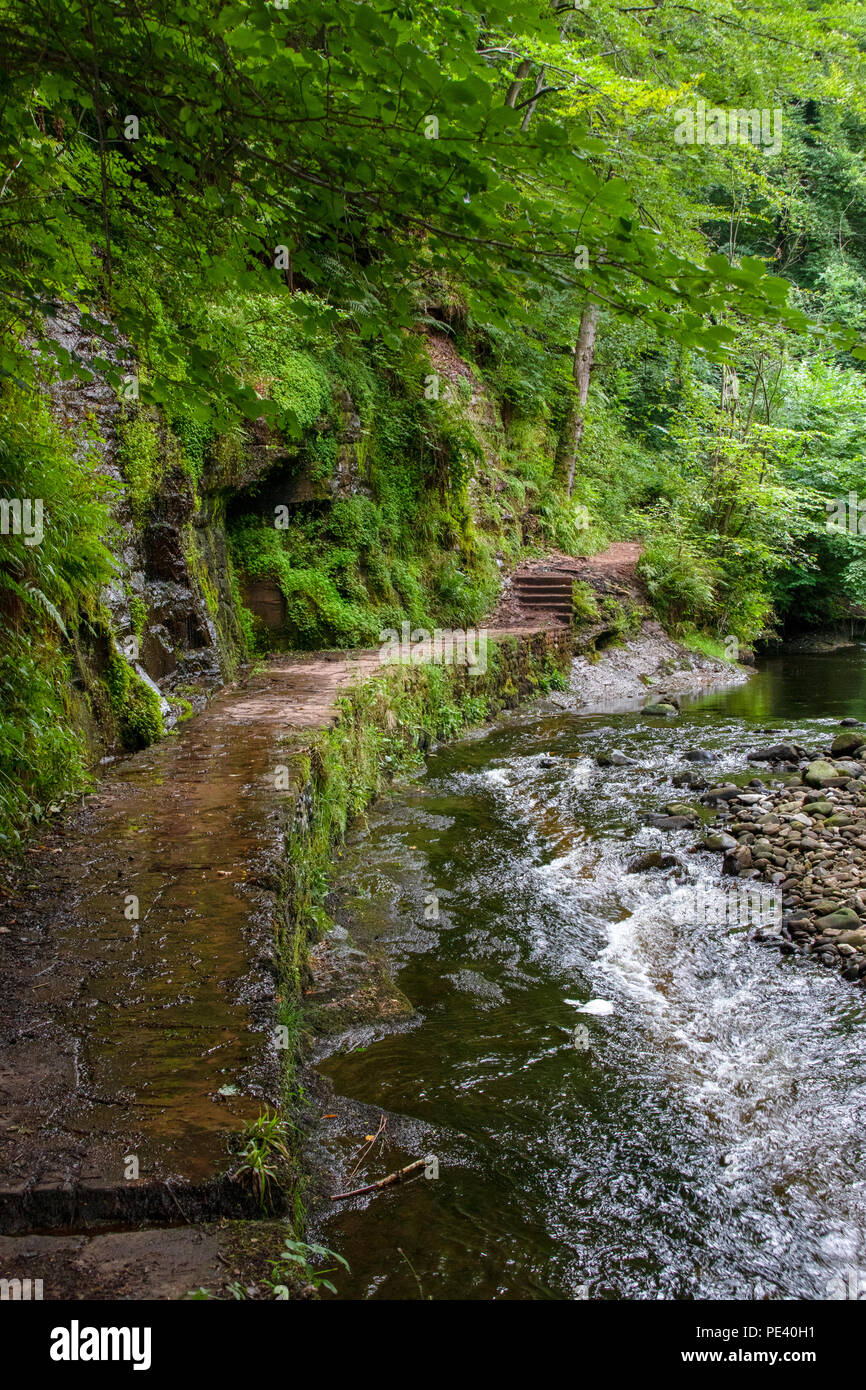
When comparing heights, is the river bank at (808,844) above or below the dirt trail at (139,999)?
below

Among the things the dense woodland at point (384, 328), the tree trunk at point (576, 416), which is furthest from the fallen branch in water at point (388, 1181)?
the tree trunk at point (576, 416)

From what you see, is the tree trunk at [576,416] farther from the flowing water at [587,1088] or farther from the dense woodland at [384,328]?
the flowing water at [587,1088]

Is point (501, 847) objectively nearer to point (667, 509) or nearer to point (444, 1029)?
point (444, 1029)

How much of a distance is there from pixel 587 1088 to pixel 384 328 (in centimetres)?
362

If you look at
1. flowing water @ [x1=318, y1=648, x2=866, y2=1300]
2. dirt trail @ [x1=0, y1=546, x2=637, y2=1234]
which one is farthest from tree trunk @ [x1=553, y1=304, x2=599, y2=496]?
dirt trail @ [x1=0, y1=546, x2=637, y2=1234]

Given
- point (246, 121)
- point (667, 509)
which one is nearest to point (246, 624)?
point (246, 121)

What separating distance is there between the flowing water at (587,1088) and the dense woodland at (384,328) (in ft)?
8.02

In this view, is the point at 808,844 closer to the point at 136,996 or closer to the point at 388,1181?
the point at 388,1181

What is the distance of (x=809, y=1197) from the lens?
139 inches

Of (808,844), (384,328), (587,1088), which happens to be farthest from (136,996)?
(808,844)

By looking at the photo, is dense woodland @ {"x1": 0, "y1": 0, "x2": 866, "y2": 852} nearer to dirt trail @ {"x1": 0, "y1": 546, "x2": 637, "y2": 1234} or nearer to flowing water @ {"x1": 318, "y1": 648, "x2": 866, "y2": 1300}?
dirt trail @ {"x1": 0, "y1": 546, "x2": 637, "y2": 1234}

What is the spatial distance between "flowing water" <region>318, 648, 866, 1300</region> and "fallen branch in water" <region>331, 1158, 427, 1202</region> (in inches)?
2.0

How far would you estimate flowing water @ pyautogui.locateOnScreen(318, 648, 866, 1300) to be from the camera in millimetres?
3121

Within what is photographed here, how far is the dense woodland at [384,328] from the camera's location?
2.82 m
